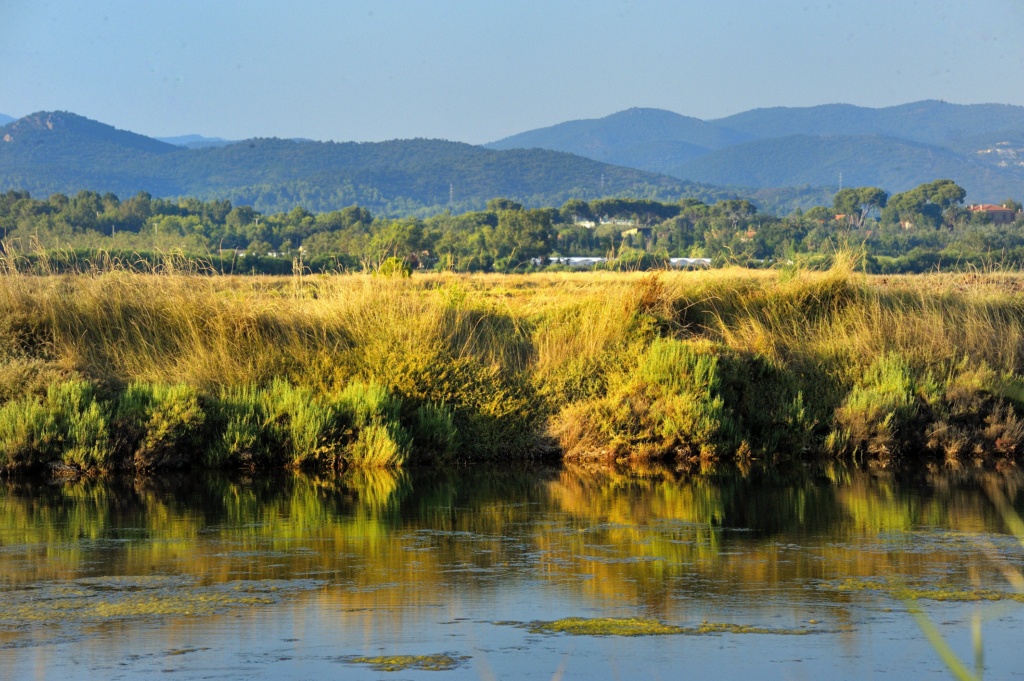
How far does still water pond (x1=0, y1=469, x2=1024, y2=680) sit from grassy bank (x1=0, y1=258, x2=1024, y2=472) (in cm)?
114

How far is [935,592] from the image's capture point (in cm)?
816

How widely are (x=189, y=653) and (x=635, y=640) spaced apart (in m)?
2.49

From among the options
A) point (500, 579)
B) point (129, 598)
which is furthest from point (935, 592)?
point (129, 598)

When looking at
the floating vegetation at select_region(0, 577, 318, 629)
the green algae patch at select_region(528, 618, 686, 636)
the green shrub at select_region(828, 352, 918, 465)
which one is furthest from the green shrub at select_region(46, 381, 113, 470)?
the green shrub at select_region(828, 352, 918, 465)

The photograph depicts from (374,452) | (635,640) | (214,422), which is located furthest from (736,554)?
(214,422)

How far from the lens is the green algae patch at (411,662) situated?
6.52m

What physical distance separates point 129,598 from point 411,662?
248 cm

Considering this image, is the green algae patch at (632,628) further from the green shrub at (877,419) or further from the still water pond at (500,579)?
the green shrub at (877,419)

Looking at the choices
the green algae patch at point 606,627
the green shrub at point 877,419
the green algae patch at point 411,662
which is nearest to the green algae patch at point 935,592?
the green algae patch at point 606,627

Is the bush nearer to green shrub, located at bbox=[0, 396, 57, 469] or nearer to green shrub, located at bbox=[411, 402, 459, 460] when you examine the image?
green shrub, located at bbox=[0, 396, 57, 469]

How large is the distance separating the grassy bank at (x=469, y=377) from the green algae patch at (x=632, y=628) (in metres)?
6.95

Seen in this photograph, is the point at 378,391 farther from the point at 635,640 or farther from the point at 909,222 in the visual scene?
the point at 909,222

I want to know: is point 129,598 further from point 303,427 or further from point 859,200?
point 859,200

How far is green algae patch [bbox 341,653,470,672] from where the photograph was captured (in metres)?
6.52
